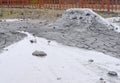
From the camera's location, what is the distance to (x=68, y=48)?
1086 centimetres

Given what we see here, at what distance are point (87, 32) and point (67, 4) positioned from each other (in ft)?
42.3

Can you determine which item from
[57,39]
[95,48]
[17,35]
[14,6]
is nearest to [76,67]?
[95,48]

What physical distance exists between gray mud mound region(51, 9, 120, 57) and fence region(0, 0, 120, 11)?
8.87 metres

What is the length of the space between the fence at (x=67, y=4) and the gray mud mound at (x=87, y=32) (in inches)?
349

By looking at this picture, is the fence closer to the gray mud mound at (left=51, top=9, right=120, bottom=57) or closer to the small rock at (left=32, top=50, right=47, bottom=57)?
the gray mud mound at (left=51, top=9, right=120, bottom=57)

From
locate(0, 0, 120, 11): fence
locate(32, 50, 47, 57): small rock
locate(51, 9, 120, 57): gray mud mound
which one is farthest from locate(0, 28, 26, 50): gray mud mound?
locate(0, 0, 120, 11): fence

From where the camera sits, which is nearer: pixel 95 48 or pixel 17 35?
pixel 95 48

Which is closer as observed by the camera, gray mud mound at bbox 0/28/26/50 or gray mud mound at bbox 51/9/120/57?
gray mud mound at bbox 51/9/120/57

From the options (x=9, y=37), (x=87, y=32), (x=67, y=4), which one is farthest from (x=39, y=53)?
(x=67, y=4)

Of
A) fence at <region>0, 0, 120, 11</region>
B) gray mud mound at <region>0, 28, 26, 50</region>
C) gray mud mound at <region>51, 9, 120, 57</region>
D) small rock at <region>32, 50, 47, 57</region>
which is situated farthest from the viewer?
fence at <region>0, 0, 120, 11</region>

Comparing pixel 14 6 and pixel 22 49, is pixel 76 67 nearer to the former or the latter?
pixel 22 49

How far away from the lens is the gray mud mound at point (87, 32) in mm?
11070

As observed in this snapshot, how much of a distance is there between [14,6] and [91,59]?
65.2 feet

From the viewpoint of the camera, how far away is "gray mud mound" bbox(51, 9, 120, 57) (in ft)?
36.3
